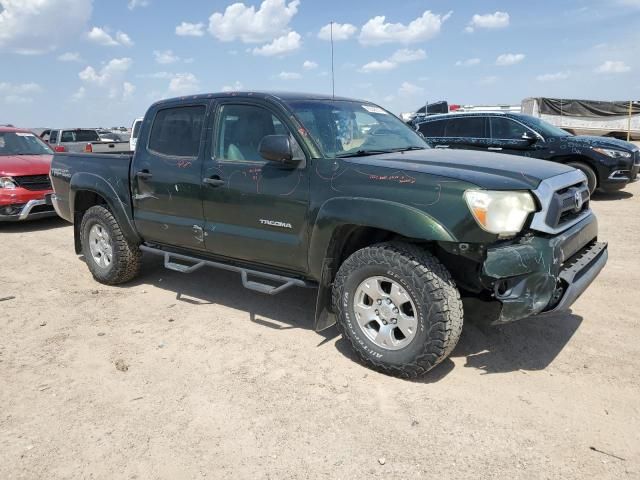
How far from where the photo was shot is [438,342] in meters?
3.20

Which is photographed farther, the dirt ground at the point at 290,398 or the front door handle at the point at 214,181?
the front door handle at the point at 214,181

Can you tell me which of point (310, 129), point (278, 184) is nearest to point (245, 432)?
point (278, 184)

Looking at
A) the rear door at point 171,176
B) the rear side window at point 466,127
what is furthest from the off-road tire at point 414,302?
the rear side window at point 466,127

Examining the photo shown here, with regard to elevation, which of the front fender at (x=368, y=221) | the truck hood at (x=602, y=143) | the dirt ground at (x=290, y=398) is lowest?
the dirt ground at (x=290, y=398)

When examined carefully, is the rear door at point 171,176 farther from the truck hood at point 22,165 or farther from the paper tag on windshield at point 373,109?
the truck hood at point 22,165

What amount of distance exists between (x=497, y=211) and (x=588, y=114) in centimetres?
2298

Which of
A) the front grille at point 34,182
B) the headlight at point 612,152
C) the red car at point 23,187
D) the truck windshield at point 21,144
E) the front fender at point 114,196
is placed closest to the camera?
the front fender at point 114,196

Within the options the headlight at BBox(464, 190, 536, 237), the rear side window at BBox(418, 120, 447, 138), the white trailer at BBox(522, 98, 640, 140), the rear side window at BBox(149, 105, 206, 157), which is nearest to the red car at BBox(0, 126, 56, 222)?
the rear side window at BBox(149, 105, 206, 157)

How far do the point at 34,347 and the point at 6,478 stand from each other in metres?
1.75

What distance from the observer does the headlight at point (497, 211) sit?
3027mm

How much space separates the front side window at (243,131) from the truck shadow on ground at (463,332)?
4.78 ft

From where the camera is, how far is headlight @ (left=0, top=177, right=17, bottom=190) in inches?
344

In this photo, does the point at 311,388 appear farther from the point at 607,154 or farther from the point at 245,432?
the point at 607,154

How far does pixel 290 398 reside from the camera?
3.31 m
